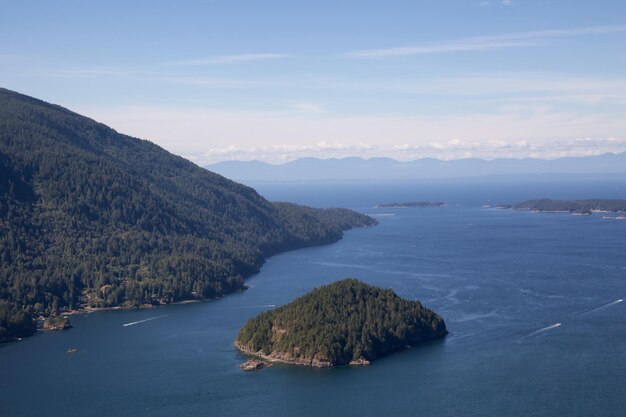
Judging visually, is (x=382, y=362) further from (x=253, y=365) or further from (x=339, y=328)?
(x=253, y=365)

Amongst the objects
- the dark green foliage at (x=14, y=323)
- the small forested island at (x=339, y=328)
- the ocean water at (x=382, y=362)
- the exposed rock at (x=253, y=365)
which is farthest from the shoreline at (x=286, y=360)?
the dark green foliage at (x=14, y=323)

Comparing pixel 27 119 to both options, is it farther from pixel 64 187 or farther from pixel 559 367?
pixel 559 367

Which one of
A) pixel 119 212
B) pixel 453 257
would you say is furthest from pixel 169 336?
pixel 453 257

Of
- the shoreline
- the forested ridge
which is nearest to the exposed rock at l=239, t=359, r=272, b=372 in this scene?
the shoreline

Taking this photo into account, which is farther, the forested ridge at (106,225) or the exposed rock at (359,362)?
the forested ridge at (106,225)

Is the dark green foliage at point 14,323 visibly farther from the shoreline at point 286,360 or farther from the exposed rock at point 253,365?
the exposed rock at point 253,365

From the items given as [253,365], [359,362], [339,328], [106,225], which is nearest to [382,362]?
[359,362]

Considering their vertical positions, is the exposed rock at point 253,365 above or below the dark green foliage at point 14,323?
below
